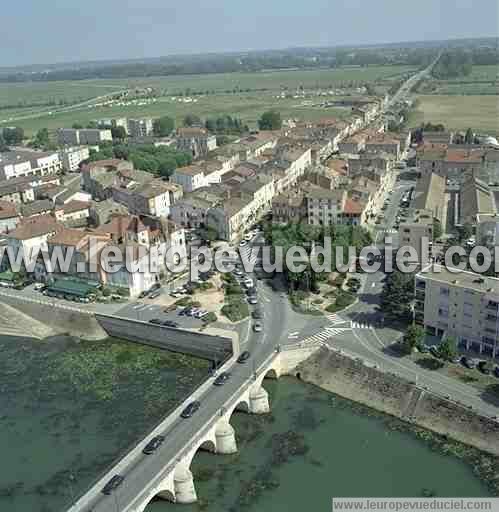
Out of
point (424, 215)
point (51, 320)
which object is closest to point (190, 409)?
point (51, 320)

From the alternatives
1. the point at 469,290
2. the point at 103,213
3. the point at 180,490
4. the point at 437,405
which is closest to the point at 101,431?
the point at 180,490

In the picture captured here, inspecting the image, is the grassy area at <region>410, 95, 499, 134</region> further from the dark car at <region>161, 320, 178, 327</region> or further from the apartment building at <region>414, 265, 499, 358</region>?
the dark car at <region>161, 320, 178, 327</region>

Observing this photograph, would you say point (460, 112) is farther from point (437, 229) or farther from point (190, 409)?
point (190, 409)

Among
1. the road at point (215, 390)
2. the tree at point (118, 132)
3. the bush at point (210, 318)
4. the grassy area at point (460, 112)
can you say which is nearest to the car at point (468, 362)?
the road at point (215, 390)

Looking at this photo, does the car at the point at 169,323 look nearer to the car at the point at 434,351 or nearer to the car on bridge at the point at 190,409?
the car on bridge at the point at 190,409

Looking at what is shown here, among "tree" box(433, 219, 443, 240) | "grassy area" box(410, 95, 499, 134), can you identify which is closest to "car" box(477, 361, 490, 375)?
"tree" box(433, 219, 443, 240)
